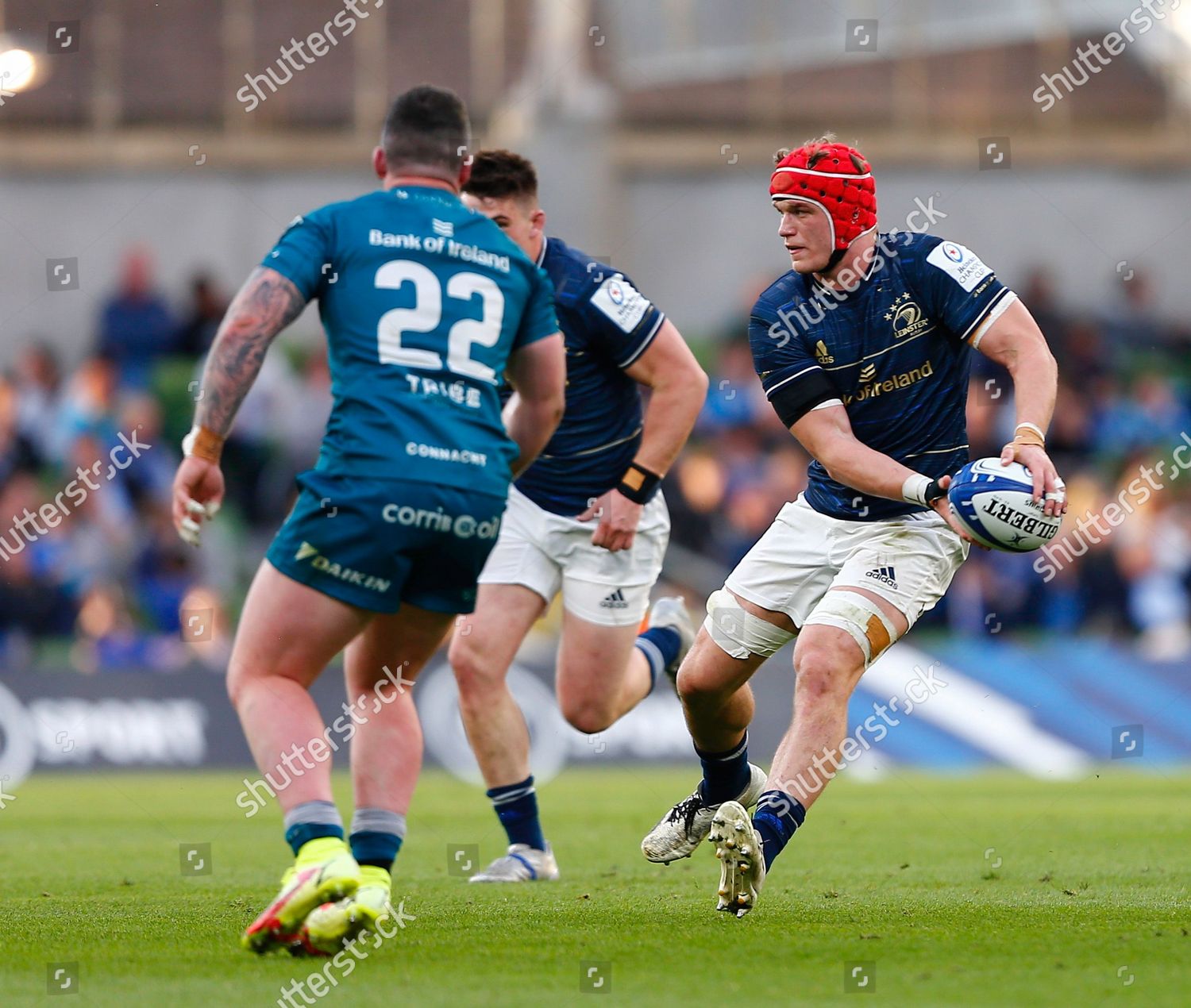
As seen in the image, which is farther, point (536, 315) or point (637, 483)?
point (637, 483)

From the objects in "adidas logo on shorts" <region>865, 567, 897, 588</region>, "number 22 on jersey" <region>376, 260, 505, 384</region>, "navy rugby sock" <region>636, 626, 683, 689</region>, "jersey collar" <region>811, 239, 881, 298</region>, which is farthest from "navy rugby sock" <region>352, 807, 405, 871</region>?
"navy rugby sock" <region>636, 626, 683, 689</region>

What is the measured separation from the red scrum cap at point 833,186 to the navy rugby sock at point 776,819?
1.99 m

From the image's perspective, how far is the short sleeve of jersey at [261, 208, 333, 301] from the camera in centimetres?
494

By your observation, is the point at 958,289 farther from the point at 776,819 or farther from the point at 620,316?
the point at 776,819

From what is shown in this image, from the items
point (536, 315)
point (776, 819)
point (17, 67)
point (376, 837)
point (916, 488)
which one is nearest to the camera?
point (376, 837)

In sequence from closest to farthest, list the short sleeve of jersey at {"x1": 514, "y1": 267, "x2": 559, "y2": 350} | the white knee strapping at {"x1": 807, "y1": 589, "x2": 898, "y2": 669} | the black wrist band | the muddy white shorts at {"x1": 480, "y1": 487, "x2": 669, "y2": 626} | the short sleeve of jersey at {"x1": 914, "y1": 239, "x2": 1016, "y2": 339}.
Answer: the short sleeve of jersey at {"x1": 514, "y1": 267, "x2": 559, "y2": 350}, the white knee strapping at {"x1": 807, "y1": 589, "x2": 898, "y2": 669}, the short sleeve of jersey at {"x1": 914, "y1": 239, "x2": 1016, "y2": 339}, the black wrist band, the muddy white shorts at {"x1": 480, "y1": 487, "x2": 669, "y2": 626}

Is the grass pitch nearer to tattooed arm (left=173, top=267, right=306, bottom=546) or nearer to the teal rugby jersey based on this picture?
tattooed arm (left=173, top=267, right=306, bottom=546)

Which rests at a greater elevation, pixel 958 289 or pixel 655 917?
pixel 958 289

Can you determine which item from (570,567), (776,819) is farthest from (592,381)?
(776,819)

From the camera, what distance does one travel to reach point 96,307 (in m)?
20.4

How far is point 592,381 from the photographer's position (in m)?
7.72

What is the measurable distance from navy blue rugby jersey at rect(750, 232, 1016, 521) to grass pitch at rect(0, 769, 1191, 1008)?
1634 mm

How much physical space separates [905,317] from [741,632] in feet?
4.28

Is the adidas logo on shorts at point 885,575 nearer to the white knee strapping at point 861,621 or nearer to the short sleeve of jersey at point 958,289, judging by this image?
the white knee strapping at point 861,621
